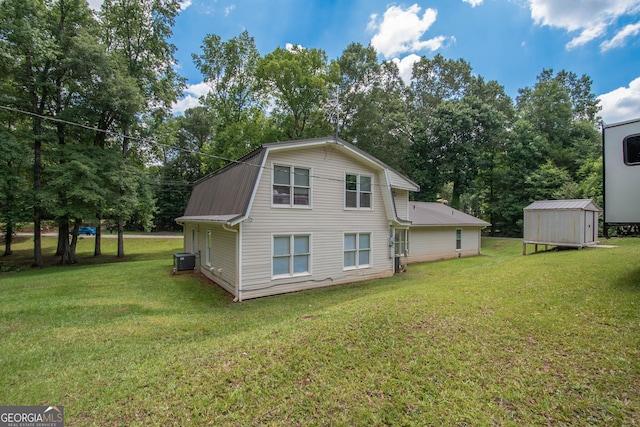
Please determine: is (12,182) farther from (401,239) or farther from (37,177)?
(401,239)

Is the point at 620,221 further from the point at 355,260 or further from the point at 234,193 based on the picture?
the point at 234,193

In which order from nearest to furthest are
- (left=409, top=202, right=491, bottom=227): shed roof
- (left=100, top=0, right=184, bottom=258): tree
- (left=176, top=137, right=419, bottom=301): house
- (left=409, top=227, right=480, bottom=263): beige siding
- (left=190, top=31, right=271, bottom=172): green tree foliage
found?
(left=176, top=137, right=419, bottom=301): house < (left=409, top=227, right=480, bottom=263): beige siding < (left=409, top=202, right=491, bottom=227): shed roof < (left=100, top=0, right=184, bottom=258): tree < (left=190, top=31, right=271, bottom=172): green tree foliage

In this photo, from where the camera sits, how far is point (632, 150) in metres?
5.95

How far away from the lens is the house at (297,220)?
9086 mm

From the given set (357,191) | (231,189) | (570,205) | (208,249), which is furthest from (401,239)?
(208,249)

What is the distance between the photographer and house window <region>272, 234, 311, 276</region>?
9.62 m

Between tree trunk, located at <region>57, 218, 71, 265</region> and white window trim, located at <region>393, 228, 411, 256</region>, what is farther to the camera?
tree trunk, located at <region>57, 218, 71, 265</region>

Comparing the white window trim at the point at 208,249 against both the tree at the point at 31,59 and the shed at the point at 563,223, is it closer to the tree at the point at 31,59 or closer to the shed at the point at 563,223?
the tree at the point at 31,59

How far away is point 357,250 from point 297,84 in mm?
16995

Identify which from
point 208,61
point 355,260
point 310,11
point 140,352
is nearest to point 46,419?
point 140,352

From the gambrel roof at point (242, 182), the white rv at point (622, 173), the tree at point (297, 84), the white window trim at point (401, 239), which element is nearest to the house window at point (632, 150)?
the white rv at point (622, 173)

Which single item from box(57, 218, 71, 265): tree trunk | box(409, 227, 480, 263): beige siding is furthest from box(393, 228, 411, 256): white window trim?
box(57, 218, 71, 265): tree trunk

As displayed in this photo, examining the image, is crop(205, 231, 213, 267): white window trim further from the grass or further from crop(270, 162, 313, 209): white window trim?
the grass

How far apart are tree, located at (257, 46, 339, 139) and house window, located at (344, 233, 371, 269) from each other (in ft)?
51.2
